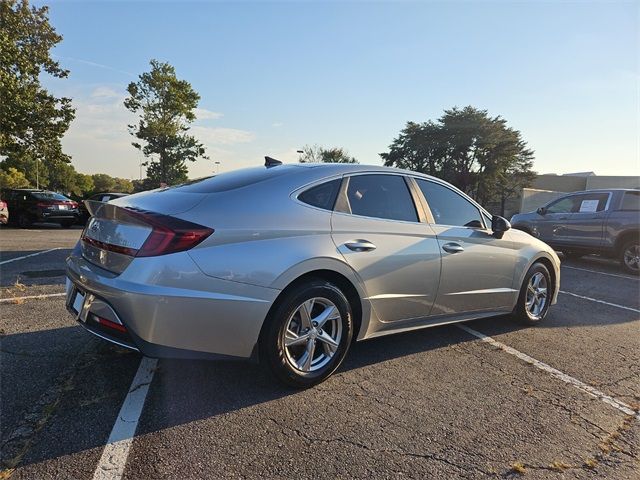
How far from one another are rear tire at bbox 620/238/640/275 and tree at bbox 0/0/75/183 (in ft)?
69.5

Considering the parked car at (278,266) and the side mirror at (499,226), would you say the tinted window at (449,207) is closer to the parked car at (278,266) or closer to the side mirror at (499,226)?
the parked car at (278,266)

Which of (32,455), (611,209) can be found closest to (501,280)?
(32,455)

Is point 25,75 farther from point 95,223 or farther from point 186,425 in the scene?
point 186,425

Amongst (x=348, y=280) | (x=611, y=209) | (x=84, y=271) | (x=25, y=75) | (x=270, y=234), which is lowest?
(x=84, y=271)

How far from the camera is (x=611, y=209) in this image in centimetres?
974

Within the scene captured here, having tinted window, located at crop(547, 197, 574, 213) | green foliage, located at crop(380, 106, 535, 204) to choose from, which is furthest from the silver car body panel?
green foliage, located at crop(380, 106, 535, 204)

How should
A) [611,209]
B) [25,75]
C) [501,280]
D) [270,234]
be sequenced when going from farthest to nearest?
1. [25,75]
2. [611,209]
3. [501,280]
4. [270,234]

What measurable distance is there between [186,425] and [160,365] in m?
0.96

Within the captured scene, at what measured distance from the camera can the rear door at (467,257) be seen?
4.02m

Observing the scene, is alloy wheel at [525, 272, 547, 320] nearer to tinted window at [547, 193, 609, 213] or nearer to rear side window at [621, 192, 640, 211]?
rear side window at [621, 192, 640, 211]

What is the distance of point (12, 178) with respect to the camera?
266 feet

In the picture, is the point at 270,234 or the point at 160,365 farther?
the point at 160,365

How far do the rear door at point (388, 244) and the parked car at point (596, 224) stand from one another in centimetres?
760

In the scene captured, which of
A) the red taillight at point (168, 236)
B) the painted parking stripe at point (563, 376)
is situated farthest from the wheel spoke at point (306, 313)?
the painted parking stripe at point (563, 376)
